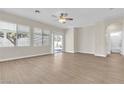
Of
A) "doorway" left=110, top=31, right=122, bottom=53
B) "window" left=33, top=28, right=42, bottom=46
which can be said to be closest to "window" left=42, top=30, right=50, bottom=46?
"window" left=33, top=28, right=42, bottom=46

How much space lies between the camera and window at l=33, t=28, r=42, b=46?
299 inches

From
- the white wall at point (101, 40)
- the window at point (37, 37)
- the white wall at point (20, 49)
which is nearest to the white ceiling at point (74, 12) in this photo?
the white wall at point (20, 49)

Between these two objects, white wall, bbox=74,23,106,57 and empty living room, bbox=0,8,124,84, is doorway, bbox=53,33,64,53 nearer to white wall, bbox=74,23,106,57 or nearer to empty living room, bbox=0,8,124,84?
empty living room, bbox=0,8,124,84

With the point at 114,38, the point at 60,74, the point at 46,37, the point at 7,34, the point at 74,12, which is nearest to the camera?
the point at 60,74

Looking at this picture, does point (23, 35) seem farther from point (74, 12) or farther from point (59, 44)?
point (59, 44)

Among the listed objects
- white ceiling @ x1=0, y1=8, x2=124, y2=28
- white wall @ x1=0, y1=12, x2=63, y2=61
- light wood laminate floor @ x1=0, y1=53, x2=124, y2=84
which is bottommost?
light wood laminate floor @ x1=0, y1=53, x2=124, y2=84

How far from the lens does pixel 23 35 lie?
6770 millimetres

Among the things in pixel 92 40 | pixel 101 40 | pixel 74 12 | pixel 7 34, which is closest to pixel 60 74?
pixel 74 12

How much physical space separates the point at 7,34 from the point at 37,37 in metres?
2.39

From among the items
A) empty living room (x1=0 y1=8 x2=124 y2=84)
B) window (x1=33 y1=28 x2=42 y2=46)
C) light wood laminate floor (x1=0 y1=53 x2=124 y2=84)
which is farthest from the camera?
window (x1=33 y1=28 x2=42 y2=46)

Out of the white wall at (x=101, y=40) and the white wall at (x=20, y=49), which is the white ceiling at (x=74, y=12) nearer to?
the white wall at (x=20, y=49)
